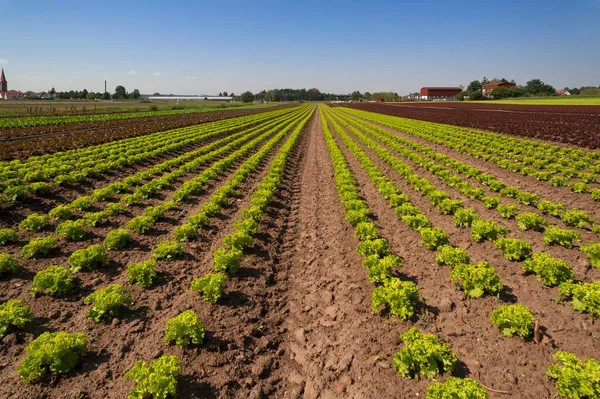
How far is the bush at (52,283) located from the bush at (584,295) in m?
12.0

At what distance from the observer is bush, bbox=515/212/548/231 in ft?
36.1

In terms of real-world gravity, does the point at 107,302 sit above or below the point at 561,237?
below

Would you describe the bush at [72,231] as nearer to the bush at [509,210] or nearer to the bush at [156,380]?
the bush at [156,380]

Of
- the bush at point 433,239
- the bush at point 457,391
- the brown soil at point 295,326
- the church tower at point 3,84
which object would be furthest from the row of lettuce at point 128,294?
the church tower at point 3,84

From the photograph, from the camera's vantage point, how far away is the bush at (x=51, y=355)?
5.48 metres

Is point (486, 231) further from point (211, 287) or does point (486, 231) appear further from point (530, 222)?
point (211, 287)

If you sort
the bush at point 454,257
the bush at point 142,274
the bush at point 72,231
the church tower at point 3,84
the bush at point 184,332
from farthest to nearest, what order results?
the church tower at point 3,84 < the bush at point 72,231 < the bush at point 454,257 < the bush at point 142,274 < the bush at point 184,332

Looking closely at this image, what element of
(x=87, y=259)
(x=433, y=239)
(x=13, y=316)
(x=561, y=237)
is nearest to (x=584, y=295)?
(x=561, y=237)

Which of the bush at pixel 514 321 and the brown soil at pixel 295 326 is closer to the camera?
the brown soil at pixel 295 326

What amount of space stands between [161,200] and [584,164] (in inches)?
957

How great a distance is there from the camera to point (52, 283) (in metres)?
7.96

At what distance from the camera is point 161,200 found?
1575 centimetres

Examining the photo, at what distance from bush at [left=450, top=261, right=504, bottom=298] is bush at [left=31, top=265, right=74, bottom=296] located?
1002 cm

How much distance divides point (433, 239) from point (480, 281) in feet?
7.93
